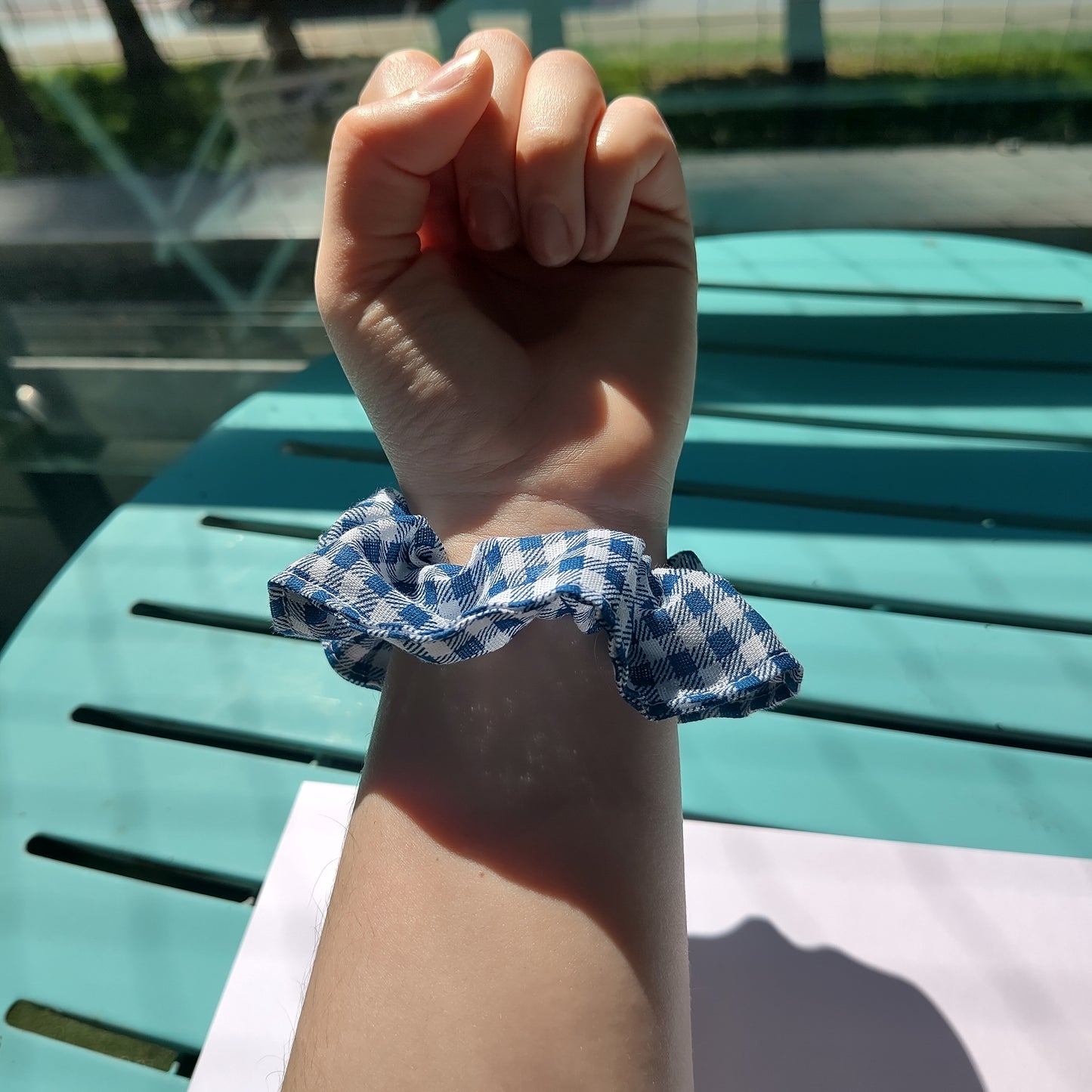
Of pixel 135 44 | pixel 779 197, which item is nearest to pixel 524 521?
pixel 779 197

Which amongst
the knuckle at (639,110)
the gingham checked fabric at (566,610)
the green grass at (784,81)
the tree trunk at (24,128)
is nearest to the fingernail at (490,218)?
the knuckle at (639,110)

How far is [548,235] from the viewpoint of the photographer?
618 mm

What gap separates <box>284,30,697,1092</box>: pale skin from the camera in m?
0.45

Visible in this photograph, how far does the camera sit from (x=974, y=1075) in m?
0.60

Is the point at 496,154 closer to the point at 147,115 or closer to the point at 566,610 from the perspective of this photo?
the point at 566,610

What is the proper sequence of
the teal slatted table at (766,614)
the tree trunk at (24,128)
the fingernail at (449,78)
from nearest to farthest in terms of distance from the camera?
1. the fingernail at (449,78)
2. the teal slatted table at (766,614)
3. the tree trunk at (24,128)

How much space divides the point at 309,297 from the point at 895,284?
50.6 inches

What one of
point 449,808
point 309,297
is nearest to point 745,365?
point 449,808

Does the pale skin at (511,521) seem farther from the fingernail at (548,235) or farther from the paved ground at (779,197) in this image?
the paved ground at (779,197)

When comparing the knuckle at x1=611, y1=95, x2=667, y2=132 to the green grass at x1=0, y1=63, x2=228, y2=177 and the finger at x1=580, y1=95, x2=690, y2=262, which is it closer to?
the finger at x1=580, y1=95, x2=690, y2=262

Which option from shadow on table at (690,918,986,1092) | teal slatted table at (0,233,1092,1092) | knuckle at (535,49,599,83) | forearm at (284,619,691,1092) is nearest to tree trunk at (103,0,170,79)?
teal slatted table at (0,233,1092,1092)

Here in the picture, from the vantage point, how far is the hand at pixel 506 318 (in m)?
0.59

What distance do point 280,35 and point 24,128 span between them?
0.59m

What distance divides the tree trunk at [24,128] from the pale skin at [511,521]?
1.59 metres
